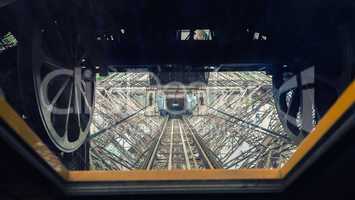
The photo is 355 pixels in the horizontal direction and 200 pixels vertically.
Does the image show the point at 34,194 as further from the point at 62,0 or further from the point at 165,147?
the point at 165,147

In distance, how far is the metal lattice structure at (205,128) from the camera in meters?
8.69

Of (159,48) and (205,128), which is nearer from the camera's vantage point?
(159,48)

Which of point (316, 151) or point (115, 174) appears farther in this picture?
point (115, 174)

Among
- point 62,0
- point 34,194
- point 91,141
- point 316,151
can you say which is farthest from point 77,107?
point 316,151

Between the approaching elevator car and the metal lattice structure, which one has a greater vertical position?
Answer: the approaching elevator car

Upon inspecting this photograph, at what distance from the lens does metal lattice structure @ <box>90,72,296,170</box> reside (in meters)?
8.69

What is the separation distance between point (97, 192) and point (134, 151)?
10.5 meters

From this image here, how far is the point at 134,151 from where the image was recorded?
13234 millimetres

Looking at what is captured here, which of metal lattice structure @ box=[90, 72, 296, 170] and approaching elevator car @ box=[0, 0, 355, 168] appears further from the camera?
metal lattice structure @ box=[90, 72, 296, 170]

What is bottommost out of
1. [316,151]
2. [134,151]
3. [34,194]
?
[134,151]

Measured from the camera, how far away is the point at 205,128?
1630 cm

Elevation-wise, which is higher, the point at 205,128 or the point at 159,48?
the point at 159,48

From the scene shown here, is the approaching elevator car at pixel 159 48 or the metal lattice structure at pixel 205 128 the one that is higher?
the approaching elevator car at pixel 159 48

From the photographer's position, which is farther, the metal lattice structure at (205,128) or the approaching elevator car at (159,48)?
the metal lattice structure at (205,128)
